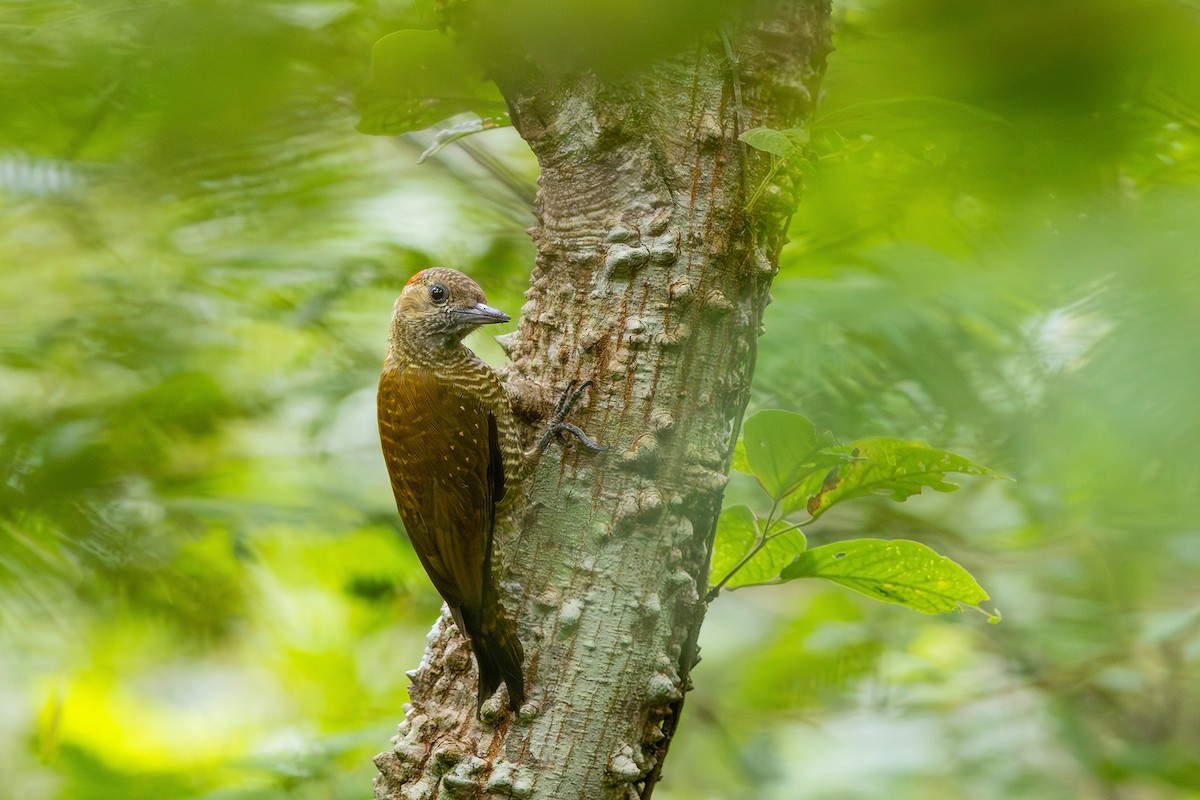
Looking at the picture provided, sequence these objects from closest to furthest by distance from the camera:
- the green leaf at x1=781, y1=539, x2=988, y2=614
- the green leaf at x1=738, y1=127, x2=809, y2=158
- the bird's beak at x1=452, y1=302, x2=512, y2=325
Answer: the green leaf at x1=738, y1=127, x2=809, y2=158, the green leaf at x1=781, y1=539, x2=988, y2=614, the bird's beak at x1=452, y1=302, x2=512, y2=325

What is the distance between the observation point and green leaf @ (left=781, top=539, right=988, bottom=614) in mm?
1353

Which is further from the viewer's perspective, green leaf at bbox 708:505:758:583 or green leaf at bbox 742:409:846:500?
green leaf at bbox 708:505:758:583

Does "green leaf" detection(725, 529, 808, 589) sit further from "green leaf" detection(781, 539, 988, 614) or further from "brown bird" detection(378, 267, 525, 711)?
"brown bird" detection(378, 267, 525, 711)

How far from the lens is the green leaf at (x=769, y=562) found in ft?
4.90

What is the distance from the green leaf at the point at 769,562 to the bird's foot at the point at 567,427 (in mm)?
336

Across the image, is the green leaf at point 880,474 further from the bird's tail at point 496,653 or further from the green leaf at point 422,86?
the green leaf at point 422,86

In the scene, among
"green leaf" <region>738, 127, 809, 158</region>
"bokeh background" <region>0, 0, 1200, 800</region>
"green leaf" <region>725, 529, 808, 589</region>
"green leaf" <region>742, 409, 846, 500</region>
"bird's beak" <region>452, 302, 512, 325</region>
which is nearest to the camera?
"bokeh background" <region>0, 0, 1200, 800</region>

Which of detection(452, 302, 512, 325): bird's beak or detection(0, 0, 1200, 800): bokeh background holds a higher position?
detection(452, 302, 512, 325): bird's beak

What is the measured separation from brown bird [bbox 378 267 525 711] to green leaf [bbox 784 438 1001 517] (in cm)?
→ 48

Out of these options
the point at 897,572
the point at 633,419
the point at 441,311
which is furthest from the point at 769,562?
the point at 441,311

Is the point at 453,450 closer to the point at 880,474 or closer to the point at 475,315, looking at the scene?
the point at 475,315

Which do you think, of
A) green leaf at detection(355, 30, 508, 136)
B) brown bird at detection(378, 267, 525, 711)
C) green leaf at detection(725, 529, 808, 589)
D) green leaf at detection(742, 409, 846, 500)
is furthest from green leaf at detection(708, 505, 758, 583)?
green leaf at detection(355, 30, 508, 136)

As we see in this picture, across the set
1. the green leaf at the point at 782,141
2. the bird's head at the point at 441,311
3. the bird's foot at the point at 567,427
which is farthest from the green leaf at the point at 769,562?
the bird's head at the point at 441,311

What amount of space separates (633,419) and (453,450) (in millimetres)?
516
